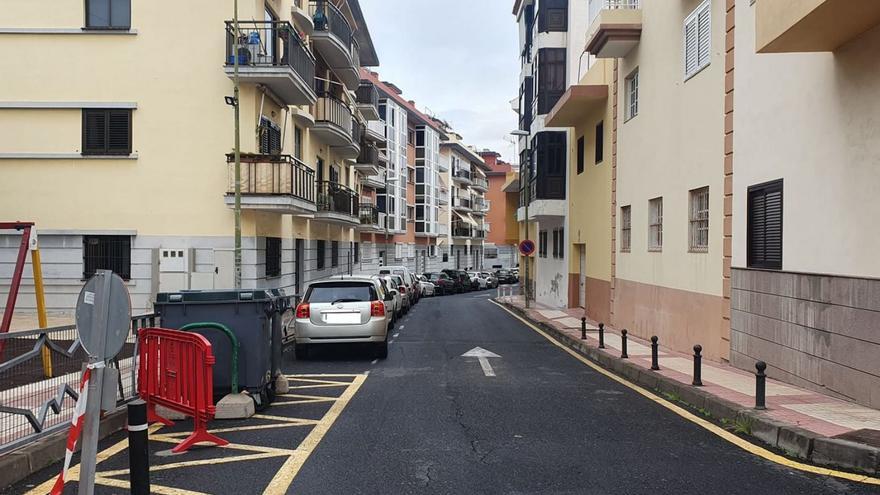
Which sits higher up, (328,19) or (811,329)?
(328,19)

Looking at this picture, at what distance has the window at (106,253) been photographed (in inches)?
699

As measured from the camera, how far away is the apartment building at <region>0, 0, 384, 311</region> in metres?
17.5

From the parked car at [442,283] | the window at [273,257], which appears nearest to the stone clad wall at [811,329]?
the window at [273,257]

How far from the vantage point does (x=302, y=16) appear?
2252 centimetres

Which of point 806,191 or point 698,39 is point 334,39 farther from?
point 806,191

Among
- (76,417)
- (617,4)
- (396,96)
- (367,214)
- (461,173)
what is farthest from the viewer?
(461,173)

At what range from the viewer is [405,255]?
56688 millimetres

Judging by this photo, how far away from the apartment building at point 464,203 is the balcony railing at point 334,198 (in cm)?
4292

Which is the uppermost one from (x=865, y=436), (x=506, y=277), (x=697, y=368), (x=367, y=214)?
(x=367, y=214)

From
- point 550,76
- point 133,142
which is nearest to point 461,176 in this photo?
point 550,76

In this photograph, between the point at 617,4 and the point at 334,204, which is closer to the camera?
the point at 617,4

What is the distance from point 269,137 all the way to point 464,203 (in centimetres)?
6019

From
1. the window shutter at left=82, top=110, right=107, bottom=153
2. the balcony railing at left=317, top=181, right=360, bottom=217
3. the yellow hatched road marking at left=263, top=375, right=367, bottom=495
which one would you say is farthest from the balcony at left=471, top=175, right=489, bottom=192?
the yellow hatched road marking at left=263, top=375, right=367, bottom=495

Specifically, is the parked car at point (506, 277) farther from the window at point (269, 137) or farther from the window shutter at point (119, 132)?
the window shutter at point (119, 132)
